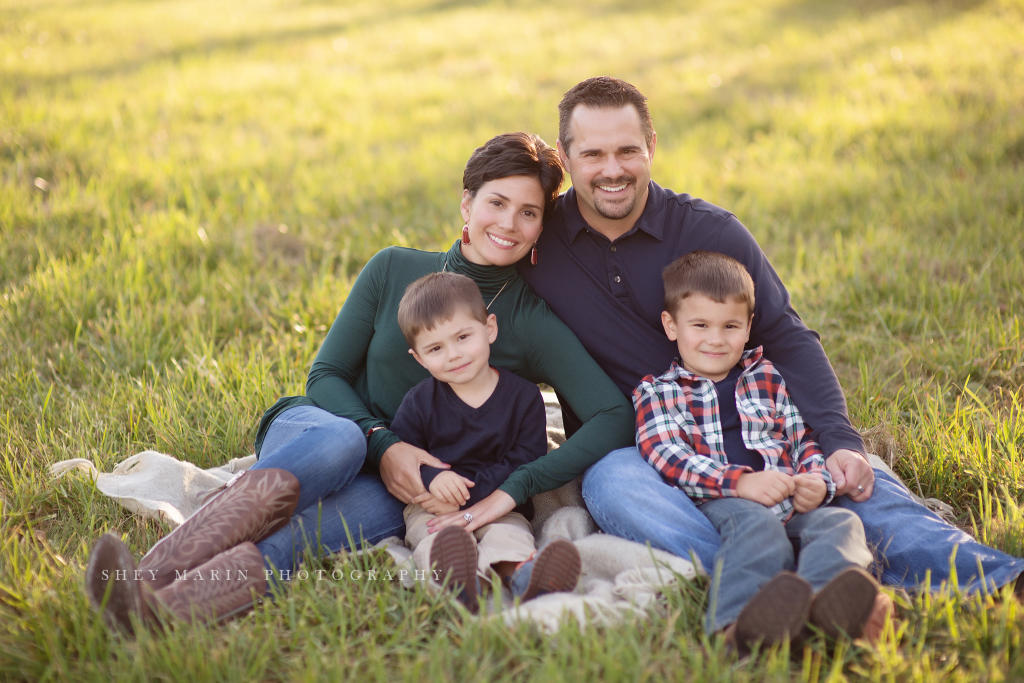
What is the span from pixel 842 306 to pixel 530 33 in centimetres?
1029

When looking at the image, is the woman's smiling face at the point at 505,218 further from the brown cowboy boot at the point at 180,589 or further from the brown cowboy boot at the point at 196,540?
the brown cowboy boot at the point at 180,589

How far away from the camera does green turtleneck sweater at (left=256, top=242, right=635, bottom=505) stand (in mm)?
3014

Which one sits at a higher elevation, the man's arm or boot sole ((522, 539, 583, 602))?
the man's arm

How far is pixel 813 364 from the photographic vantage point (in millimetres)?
3107

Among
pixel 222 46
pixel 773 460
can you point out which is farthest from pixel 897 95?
pixel 222 46

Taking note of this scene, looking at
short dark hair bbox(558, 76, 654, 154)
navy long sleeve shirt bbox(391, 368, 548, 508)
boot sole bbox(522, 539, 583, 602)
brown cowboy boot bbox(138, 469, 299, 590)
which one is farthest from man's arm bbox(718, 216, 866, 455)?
brown cowboy boot bbox(138, 469, 299, 590)

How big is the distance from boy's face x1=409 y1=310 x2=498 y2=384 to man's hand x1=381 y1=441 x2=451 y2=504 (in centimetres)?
32

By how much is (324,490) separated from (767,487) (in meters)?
1.66

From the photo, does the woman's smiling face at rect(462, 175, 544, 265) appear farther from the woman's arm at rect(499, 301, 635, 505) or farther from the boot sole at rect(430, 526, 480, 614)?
the boot sole at rect(430, 526, 480, 614)

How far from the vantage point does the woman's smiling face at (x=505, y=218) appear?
3094 millimetres

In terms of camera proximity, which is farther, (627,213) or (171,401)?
(171,401)

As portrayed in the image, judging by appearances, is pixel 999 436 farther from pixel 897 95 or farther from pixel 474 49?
pixel 474 49

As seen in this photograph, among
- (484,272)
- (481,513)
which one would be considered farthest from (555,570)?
(484,272)

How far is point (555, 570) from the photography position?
2.47m
